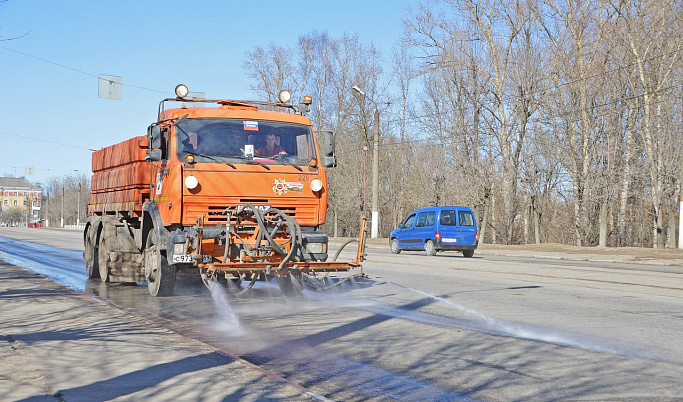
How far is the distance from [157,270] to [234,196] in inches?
82.1

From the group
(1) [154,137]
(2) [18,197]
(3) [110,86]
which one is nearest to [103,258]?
(1) [154,137]

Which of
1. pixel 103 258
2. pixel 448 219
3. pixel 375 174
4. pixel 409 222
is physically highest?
pixel 375 174

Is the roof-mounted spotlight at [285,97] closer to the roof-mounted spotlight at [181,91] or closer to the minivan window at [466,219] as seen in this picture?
the roof-mounted spotlight at [181,91]

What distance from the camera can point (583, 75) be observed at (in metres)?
38.1

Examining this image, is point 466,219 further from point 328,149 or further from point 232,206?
point 232,206

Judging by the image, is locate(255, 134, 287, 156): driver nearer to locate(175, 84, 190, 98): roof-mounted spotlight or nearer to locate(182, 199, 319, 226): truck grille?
locate(182, 199, 319, 226): truck grille

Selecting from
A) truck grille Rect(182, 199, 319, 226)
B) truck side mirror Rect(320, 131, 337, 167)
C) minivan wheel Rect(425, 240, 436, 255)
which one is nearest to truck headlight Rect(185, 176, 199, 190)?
truck grille Rect(182, 199, 319, 226)

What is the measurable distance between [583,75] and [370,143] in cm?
2299

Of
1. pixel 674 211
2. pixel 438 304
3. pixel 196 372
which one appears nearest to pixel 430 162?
pixel 674 211

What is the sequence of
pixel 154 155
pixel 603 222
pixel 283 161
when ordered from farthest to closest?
pixel 603 222, pixel 283 161, pixel 154 155

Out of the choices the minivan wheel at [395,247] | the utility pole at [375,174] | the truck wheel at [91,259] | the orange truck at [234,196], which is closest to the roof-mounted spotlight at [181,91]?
the orange truck at [234,196]

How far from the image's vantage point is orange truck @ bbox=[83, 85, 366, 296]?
1047 cm

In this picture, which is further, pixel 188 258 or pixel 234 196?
pixel 234 196

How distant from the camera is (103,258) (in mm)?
14688
